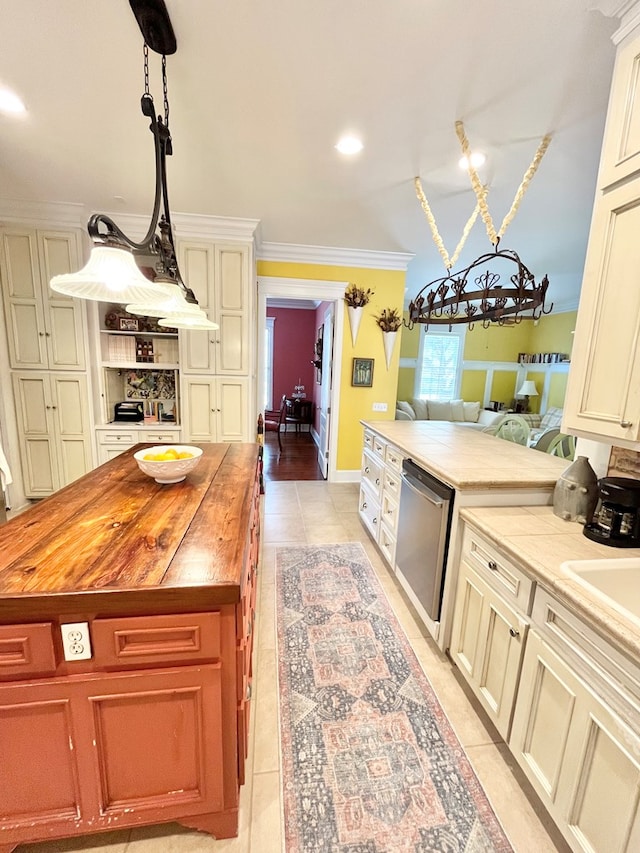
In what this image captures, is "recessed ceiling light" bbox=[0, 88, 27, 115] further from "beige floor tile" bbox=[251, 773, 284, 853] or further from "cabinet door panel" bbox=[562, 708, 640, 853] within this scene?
"cabinet door panel" bbox=[562, 708, 640, 853]

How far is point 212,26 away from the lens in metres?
1.47

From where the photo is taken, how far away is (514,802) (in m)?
1.31

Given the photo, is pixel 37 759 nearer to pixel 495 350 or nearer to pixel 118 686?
pixel 118 686

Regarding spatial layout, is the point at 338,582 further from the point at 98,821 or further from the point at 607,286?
the point at 607,286

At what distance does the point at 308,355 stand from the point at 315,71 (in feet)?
21.0

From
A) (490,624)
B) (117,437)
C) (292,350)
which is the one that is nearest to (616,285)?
(490,624)

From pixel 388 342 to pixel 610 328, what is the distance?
11.0 ft

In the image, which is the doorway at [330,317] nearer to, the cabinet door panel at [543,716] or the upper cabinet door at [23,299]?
the upper cabinet door at [23,299]

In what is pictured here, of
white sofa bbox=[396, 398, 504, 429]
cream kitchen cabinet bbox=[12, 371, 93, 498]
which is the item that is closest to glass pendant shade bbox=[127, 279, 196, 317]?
cream kitchen cabinet bbox=[12, 371, 93, 498]

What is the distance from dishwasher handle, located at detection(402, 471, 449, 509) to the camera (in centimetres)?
187

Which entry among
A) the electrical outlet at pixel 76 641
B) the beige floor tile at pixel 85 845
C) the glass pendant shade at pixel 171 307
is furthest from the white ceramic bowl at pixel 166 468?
the beige floor tile at pixel 85 845

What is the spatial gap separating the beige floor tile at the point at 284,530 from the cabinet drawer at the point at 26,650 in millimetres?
2245

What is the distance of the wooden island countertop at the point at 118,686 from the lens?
3.16ft

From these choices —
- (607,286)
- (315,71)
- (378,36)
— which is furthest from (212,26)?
(607,286)
